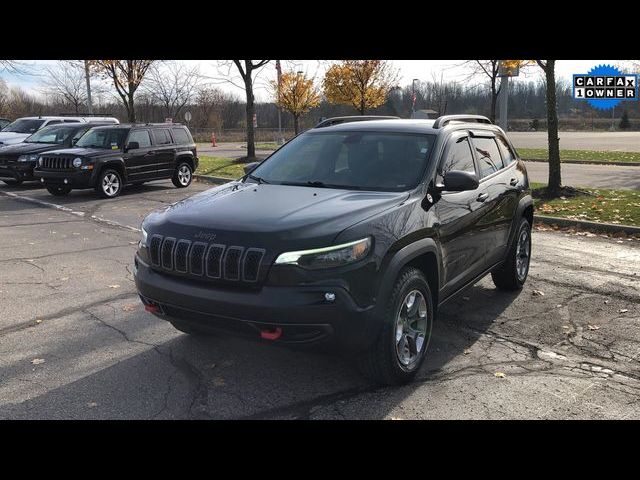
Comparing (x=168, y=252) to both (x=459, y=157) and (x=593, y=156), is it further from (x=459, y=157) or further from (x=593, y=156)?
(x=593, y=156)

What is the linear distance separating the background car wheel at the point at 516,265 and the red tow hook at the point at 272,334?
3.29 meters

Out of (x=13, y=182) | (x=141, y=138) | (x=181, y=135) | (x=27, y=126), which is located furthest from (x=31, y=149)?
(x=27, y=126)

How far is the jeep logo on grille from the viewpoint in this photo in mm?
3578

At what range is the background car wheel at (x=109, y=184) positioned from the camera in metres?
13.6

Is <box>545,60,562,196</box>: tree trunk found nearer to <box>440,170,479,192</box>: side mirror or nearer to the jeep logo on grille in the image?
<box>440,170,479,192</box>: side mirror

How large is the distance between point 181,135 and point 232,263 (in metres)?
13.4

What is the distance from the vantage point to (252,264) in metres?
3.43

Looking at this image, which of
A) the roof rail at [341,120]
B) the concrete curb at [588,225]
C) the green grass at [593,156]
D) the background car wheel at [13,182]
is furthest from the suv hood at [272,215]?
the green grass at [593,156]

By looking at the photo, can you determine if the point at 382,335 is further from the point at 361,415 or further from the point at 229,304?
the point at 229,304

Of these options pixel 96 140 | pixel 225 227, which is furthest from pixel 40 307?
pixel 96 140

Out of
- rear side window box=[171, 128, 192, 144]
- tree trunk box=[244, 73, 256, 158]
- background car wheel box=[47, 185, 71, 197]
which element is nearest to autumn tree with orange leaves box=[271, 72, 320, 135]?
tree trunk box=[244, 73, 256, 158]

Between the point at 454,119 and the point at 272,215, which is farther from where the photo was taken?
the point at 454,119

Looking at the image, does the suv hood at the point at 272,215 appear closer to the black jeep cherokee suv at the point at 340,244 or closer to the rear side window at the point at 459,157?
the black jeep cherokee suv at the point at 340,244
